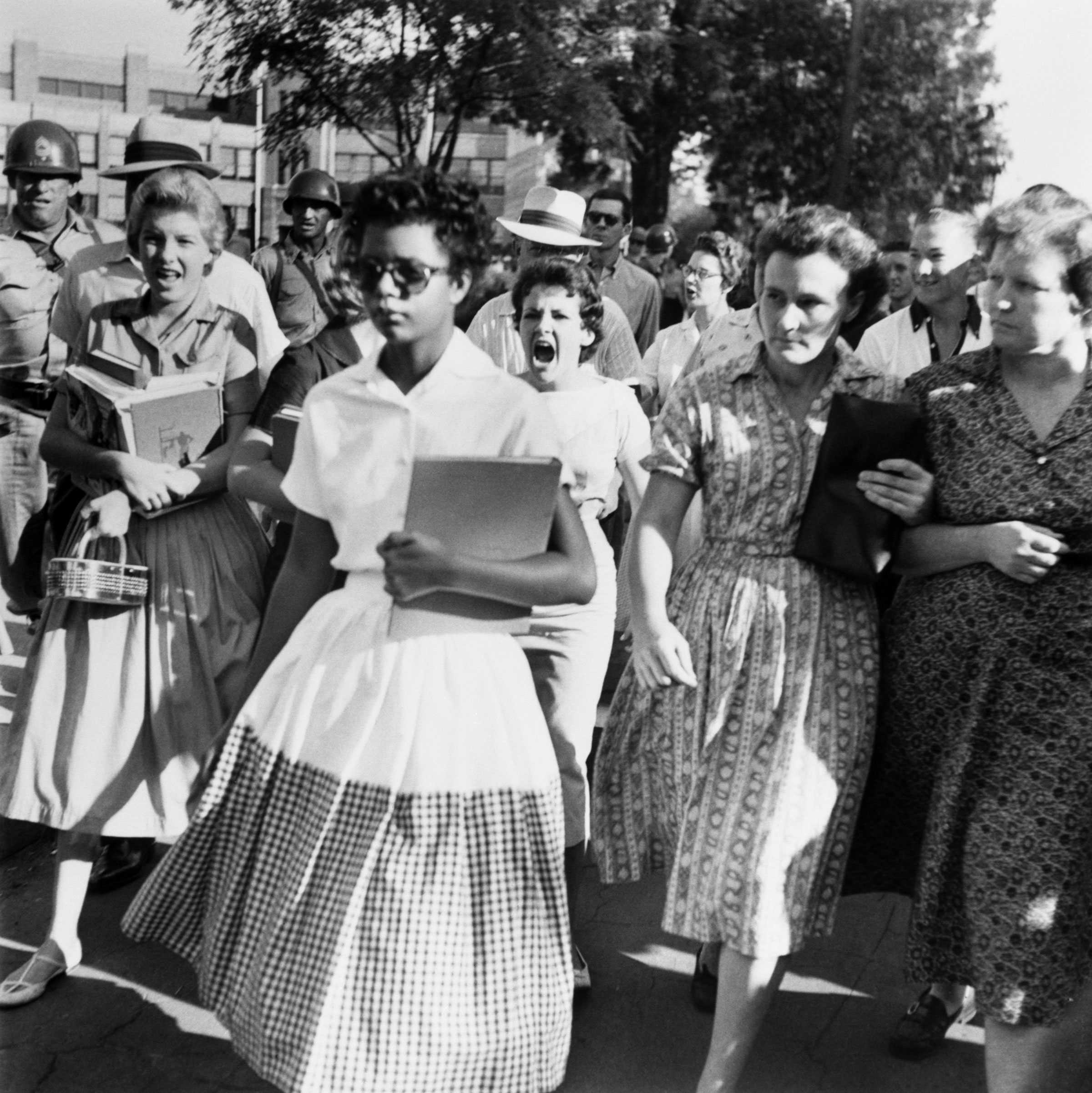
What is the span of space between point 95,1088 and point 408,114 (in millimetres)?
11360

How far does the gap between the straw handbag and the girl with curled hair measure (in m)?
0.11

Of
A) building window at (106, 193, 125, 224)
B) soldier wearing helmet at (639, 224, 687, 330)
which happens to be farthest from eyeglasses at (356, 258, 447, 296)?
soldier wearing helmet at (639, 224, 687, 330)

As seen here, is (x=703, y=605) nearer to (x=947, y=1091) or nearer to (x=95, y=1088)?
(x=947, y=1091)

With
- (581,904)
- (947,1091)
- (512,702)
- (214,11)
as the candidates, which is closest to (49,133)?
(214,11)

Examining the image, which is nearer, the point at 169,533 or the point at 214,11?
the point at 169,533

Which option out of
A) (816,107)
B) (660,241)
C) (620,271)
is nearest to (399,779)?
(620,271)

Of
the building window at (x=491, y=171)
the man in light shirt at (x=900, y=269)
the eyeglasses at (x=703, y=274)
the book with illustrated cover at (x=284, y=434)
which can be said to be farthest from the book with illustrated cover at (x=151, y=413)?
the man in light shirt at (x=900, y=269)

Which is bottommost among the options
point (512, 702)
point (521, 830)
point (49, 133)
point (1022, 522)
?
point (521, 830)

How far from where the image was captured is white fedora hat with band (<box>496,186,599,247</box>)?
20.5 ft

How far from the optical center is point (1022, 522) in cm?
325

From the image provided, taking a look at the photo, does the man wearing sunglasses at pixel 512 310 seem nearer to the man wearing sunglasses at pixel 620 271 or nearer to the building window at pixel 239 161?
the man wearing sunglasses at pixel 620 271

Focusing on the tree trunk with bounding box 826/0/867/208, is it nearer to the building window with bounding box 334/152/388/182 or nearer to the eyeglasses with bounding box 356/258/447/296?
the building window with bounding box 334/152/388/182

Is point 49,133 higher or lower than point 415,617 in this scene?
higher

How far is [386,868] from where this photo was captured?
280 centimetres
